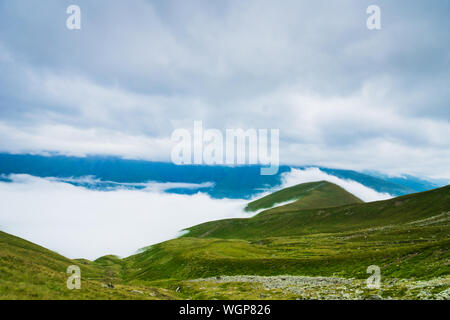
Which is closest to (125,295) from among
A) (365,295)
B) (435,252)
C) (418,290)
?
(365,295)

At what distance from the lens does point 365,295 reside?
30031 millimetres

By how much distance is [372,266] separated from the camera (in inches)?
2174

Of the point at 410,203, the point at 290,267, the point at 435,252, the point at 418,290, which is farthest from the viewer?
the point at 410,203

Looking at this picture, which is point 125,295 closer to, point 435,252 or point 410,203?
point 435,252

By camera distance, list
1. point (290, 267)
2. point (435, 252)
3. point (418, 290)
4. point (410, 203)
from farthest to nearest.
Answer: point (410, 203), point (290, 267), point (435, 252), point (418, 290)
